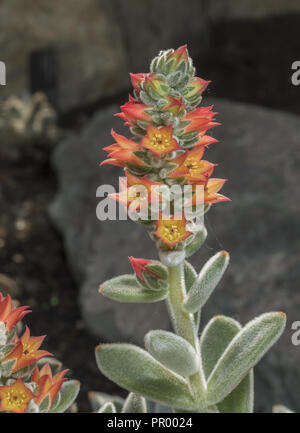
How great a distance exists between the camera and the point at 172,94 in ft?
1.79

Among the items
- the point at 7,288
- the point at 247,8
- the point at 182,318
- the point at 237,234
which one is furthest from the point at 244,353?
the point at 247,8

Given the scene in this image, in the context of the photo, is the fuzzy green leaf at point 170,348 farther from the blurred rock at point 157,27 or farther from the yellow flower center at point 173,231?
the blurred rock at point 157,27

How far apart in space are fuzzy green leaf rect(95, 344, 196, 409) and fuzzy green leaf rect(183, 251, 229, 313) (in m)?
0.09

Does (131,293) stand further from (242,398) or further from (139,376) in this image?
(242,398)

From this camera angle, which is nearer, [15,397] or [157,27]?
[15,397]

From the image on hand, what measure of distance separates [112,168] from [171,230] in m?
1.65

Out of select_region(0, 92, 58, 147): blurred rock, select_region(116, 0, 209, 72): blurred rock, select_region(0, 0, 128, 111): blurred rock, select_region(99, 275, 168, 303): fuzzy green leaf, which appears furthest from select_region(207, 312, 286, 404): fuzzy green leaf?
select_region(116, 0, 209, 72): blurred rock

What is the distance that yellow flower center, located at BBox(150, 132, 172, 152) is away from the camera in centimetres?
54

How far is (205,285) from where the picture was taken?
61 centimetres

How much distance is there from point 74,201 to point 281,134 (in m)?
0.68

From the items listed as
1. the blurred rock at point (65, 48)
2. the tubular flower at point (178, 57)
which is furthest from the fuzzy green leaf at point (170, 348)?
the blurred rock at point (65, 48)

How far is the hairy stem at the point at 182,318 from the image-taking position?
63cm

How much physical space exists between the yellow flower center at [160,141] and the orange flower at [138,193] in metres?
0.03
